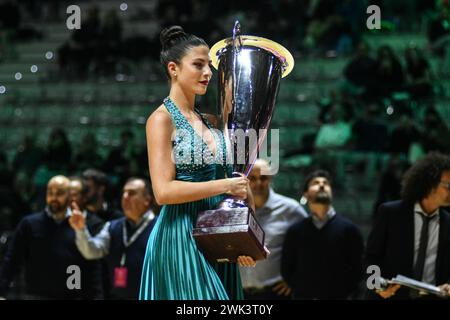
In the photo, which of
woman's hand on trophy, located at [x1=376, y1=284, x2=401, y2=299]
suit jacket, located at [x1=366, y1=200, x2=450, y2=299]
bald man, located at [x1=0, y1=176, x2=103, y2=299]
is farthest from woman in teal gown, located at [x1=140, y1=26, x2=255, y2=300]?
bald man, located at [x1=0, y1=176, x2=103, y2=299]

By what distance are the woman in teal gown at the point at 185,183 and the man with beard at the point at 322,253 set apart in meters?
2.44

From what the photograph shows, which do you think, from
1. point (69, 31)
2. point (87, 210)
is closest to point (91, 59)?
point (69, 31)

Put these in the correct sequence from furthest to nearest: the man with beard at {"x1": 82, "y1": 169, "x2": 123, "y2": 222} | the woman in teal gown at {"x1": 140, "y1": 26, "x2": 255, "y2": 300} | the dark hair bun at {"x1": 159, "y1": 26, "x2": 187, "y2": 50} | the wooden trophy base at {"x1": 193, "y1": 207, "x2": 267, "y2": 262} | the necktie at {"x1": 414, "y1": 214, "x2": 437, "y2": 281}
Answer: the man with beard at {"x1": 82, "y1": 169, "x2": 123, "y2": 222} → the necktie at {"x1": 414, "y1": 214, "x2": 437, "y2": 281} → the dark hair bun at {"x1": 159, "y1": 26, "x2": 187, "y2": 50} → the woman in teal gown at {"x1": 140, "y1": 26, "x2": 255, "y2": 300} → the wooden trophy base at {"x1": 193, "y1": 207, "x2": 267, "y2": 262}

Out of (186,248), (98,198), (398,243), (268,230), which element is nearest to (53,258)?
(98,198)

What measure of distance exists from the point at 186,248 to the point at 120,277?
2762 millimetres

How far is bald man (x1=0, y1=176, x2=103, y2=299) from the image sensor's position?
20.1 ft

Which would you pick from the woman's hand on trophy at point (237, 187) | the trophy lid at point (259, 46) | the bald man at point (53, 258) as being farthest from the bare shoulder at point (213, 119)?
the bald man at point (53, 258)

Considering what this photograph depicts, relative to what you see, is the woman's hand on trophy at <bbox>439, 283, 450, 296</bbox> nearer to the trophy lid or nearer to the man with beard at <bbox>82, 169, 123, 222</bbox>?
the trophy lid

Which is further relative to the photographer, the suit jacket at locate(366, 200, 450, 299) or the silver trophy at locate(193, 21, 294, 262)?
the suit jacket at locate(366, 200, 450, 299)

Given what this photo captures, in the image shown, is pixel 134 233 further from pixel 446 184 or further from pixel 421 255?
pixel 446 184

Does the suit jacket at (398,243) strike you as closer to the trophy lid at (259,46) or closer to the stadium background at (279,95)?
the trophy lid at (259,46)

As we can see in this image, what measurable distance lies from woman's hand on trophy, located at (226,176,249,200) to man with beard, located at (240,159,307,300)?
277 cm
